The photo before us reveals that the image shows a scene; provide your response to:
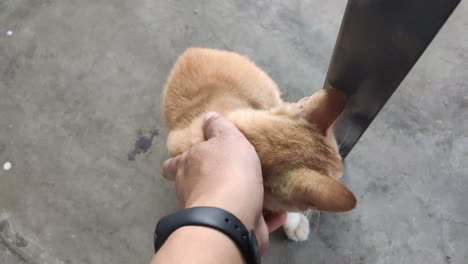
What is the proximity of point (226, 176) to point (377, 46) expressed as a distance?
52cm

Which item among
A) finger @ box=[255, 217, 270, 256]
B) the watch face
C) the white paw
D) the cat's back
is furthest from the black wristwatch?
the white paw

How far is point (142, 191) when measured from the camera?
1.92 metres

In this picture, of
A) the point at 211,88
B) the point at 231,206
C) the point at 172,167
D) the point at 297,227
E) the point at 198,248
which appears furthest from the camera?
the point at 297,227

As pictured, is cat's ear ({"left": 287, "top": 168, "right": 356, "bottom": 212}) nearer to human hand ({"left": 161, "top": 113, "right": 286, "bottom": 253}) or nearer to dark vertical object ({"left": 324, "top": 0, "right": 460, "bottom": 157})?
human hand ({"left": 161, "top": 113, "right": 286, "bottom": 253})

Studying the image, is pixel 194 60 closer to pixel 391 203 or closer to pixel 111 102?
pixel 111 102

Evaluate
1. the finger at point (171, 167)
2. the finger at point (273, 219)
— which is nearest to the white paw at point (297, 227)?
the finger at point (273, 219)

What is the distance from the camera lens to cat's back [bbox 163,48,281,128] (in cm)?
149

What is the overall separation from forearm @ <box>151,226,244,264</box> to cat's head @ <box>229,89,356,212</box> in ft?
0.68

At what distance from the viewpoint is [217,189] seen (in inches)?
40.4

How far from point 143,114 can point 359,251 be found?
4.01 ft

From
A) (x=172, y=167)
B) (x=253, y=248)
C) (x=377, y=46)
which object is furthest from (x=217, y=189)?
(x=377, y=46)

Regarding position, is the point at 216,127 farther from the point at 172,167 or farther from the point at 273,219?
the point at 273,219

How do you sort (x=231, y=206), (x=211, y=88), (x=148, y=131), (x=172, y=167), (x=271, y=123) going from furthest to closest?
1. (x=148, y=131)
2. (x=211, y=88)
3. (x=172, y=167)
4. (x=271, y=123)
5. (x=231, y=206)

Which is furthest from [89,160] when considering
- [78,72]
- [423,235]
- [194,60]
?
[423,235]
